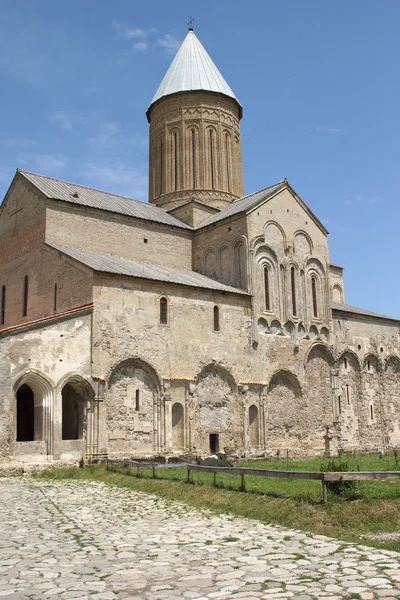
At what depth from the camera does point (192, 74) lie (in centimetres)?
3238

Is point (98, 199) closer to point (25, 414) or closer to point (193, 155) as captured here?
point (193, 155)

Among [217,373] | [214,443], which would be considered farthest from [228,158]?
[214,443]

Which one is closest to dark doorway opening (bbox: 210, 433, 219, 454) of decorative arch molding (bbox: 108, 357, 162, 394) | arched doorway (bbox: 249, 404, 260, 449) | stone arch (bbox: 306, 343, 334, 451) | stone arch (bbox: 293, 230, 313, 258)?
arched doorway (bbox: 249, 404, 260, 449)

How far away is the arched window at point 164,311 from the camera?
21.8 metres

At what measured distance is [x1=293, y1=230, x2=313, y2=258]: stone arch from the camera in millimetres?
27469

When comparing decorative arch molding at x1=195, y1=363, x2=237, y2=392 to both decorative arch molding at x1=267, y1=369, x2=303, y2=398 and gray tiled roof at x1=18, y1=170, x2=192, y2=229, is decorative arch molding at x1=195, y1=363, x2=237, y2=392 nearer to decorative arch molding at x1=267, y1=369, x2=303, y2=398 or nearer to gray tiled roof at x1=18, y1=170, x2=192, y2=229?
decorative arch molding at x1=267, y1=369, x2=303, y2=398

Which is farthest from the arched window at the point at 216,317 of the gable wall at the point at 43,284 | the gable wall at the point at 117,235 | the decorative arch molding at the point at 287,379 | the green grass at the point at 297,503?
the green grass at the point at 297,503

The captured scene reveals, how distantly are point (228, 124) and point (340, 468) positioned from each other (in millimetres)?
24584

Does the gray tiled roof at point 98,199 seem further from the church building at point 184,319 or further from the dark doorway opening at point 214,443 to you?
the dark doorway opening at point 214,443

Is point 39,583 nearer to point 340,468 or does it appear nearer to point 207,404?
point 340,468

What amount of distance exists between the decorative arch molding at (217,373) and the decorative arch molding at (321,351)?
14.7 feet

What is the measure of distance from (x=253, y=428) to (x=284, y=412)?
6.14 feet

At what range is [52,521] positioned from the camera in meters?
9.09

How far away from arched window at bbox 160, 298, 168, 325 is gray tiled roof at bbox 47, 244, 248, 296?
0.77 meters
